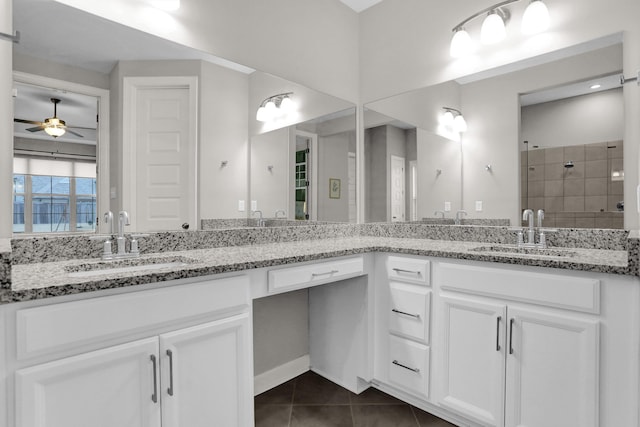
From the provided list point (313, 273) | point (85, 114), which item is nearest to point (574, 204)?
point (313, 273)

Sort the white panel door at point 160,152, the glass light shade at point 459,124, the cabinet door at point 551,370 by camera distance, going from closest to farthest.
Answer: the cabinet door at point 551,370, the white panel door at point 160,152, the glass light shade at point 459,124

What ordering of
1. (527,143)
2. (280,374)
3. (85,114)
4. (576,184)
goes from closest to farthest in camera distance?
(85,114), (576,184), (527,143), (280,374)

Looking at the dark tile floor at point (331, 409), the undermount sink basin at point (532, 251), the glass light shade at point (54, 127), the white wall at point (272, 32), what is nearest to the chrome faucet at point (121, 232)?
the glass light shade at point (54, 127)

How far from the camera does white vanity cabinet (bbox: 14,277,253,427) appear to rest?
97cm

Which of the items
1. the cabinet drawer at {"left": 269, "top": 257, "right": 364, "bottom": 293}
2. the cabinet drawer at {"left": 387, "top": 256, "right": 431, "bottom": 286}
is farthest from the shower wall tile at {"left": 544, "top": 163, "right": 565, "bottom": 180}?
the cabinet drawer at {"left": 269, "top": 257, "right": 364, "bottom": 293}

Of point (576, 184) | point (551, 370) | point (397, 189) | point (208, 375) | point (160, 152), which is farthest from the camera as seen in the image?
point (397, 189)

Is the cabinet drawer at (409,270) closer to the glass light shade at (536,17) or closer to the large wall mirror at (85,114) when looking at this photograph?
A: the large wall mirror at (85,114)

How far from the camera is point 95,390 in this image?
3.47ft

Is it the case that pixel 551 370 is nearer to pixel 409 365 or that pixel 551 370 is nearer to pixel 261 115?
pixel 409 365

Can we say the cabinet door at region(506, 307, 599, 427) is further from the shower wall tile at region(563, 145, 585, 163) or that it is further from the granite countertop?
the shower wall tile at region(563, 145, 585, 163)

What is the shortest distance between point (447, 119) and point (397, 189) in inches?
22.6

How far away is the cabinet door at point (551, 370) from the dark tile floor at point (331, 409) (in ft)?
A: 1.51

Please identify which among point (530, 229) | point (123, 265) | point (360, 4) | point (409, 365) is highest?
point (360, 4)

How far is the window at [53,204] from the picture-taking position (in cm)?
138
